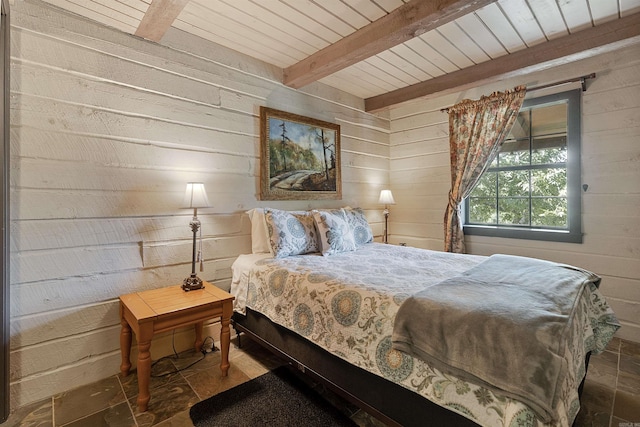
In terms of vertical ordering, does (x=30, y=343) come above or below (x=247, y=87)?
below

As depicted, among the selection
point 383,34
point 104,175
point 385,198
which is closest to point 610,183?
point 385,198

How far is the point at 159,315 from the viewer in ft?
5.72

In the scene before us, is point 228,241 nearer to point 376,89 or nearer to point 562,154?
point 376,89

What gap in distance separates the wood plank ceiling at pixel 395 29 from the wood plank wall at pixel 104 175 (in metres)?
0.23

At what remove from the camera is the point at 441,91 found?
325cm

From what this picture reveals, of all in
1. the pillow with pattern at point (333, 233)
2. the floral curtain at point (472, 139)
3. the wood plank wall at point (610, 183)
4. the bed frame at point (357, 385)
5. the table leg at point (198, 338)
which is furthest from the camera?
the floral curtain at point (472, 139)

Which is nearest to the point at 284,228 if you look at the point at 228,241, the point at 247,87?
the point at 228,241

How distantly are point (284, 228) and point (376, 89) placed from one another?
2.20 meters

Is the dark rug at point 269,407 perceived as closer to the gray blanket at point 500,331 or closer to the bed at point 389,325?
the bed at point 389,325

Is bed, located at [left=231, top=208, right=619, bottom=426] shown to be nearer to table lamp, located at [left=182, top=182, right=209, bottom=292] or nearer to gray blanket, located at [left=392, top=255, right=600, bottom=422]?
gray blanket, located at [left=392, top=255, right=600, bottom=422]

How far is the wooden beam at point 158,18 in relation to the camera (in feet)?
5.93

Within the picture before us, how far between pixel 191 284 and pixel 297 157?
5.25ft

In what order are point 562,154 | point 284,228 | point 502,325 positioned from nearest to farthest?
point 502,325 → point 284,228 → point 562,154

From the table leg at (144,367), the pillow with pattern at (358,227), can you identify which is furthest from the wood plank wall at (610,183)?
the table leg at (144,367)
